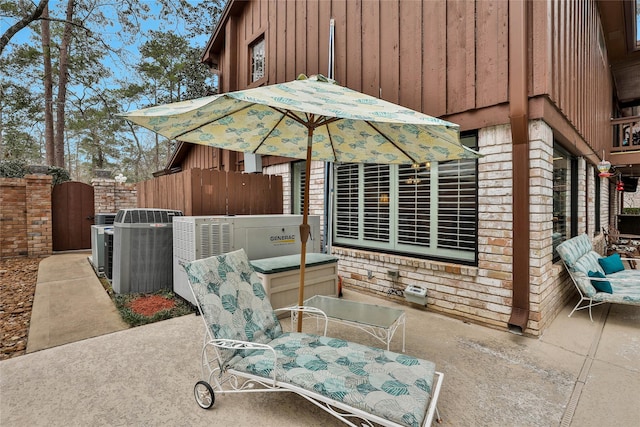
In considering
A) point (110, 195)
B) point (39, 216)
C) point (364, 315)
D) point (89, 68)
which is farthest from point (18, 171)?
point (364, 315)

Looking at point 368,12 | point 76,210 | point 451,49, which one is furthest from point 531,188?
point 76,210

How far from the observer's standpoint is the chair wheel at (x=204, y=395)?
2.05 meters

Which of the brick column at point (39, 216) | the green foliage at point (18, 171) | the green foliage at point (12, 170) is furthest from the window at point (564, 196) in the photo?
the green foliage at point (12, 170)

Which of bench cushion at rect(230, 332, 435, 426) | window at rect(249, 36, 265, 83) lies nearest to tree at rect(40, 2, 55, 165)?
window at rect(249, 36, 265, 83)

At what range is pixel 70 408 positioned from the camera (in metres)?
2.05

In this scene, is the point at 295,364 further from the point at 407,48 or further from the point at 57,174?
the point at 57,174

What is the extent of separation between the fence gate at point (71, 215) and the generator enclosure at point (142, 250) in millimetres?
5486

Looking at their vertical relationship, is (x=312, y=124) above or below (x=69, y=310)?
above

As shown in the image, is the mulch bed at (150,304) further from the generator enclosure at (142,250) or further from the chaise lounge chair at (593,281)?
the chaise lounge chair at (593,281)

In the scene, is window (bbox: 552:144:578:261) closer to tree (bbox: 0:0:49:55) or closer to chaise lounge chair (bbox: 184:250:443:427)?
chaise lounge chair (bbox: 184:250:443:427)

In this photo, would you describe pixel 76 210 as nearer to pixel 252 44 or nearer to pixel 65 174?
pixel 65 174

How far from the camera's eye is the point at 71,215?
8.59 m

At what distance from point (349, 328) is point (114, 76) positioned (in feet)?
53.2

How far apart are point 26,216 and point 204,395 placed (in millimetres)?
8727
